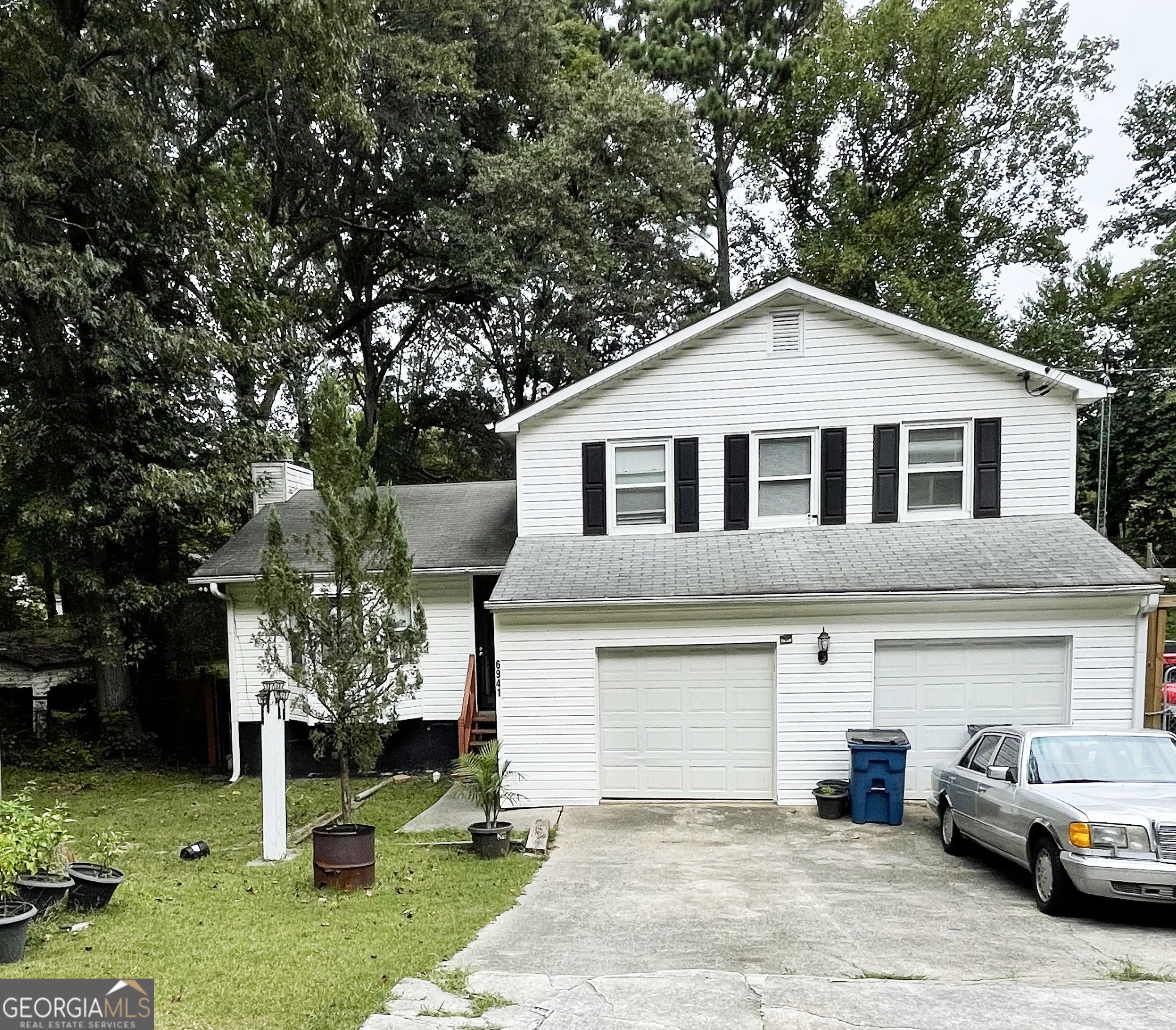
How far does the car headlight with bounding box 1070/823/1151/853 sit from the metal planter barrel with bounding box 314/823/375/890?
5.91 metres

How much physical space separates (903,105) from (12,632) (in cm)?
2959

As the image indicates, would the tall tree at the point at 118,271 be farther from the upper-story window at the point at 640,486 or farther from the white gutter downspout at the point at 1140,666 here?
the white gutter downspout at the point at 1140,666

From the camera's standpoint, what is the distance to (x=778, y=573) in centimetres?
1102

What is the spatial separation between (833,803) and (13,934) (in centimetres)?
847

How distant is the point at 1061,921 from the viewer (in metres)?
6.30

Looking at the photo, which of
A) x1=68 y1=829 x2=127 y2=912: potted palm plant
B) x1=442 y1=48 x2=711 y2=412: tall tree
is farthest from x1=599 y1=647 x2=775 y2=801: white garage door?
x1=442 y1=48 x2=711 y2=412: tall tree

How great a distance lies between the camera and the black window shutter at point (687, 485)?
1248cm

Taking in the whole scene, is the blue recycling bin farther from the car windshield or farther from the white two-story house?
the car windshield

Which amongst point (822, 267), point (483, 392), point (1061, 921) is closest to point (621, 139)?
point (822, 267)

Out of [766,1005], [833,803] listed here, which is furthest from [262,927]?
[833,803]

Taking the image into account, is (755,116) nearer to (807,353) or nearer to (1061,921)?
(807,353)
